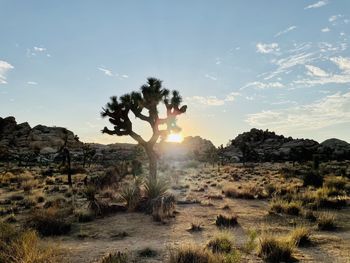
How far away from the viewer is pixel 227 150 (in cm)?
11188

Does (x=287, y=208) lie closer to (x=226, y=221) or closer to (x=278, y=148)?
(x=226, y=221)

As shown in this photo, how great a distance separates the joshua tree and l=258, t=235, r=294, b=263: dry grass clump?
13153mm

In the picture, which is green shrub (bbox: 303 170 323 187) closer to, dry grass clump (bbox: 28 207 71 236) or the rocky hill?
dry grass clump (bbox: 28 207 71 236)

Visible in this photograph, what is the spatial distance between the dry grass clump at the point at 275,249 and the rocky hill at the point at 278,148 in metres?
56.3

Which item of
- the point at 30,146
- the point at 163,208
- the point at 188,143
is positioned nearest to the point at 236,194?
the point at 163,208

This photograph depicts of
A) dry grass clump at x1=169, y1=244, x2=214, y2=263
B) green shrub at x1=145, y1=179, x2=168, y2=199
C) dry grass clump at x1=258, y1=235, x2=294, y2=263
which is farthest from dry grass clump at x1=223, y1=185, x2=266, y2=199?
dry grass clump at x1=169, y1=244, x2=214, y2=263

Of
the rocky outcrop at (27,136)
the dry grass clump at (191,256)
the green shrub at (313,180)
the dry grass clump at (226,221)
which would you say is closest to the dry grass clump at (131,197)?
the dry grass clump at (226,221)

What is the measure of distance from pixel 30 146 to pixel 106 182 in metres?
80.2

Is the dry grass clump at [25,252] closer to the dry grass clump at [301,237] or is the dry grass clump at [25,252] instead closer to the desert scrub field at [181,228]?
the desert scrub field at [181,228]

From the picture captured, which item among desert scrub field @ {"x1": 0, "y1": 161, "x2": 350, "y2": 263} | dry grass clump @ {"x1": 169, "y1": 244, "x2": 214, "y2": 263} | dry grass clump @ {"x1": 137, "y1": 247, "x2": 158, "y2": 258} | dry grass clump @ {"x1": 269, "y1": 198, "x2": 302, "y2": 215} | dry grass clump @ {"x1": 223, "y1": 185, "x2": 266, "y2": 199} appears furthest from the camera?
dry grass clump @ {"x1": 223, "y1": 185, "x2": 266, "y2": 199}

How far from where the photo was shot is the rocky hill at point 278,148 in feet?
233

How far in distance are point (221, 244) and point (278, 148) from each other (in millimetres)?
94280

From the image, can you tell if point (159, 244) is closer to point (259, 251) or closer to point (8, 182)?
point (259, 251)

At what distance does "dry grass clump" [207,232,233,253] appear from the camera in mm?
8320
